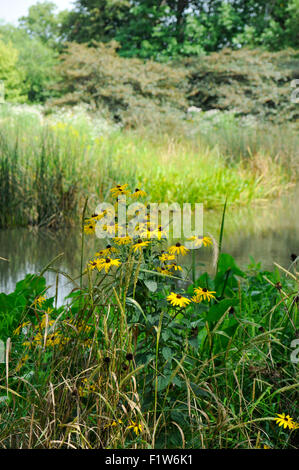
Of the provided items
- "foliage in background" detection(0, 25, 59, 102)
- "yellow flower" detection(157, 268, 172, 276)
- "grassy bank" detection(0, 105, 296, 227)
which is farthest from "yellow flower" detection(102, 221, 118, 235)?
"foliage in background" detection(0, 25, 59, 102)

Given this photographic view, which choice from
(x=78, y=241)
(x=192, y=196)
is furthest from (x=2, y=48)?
(x=78, y=241)

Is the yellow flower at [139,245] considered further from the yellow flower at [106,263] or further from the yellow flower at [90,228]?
the yellow flower at [90,228]

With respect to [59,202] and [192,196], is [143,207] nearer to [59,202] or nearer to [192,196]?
[59,202]

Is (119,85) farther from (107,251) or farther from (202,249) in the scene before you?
(107,251)

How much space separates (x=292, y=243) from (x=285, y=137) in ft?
22.8

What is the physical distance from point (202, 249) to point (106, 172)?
2.26 metres

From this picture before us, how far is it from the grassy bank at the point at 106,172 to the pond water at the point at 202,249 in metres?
0.39

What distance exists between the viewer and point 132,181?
259 inches

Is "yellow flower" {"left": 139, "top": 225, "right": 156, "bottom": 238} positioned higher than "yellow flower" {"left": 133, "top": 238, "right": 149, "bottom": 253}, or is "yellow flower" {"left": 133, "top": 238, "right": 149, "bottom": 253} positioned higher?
"yellow flower" {"left": 139, "top": 225, "right": 156, "bottom": 238}

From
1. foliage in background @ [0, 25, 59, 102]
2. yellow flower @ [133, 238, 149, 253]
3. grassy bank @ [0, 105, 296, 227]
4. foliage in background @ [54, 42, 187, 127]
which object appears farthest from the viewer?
foliage in background @ [0, 25, 59, 102]

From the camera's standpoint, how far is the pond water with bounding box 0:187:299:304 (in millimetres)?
4191

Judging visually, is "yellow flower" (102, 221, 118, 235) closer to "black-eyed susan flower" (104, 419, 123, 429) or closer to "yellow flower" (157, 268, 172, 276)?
"yellow flower" (157, 268, 172, 276)

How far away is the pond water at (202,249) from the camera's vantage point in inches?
165

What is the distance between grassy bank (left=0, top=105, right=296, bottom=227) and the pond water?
39 cm
